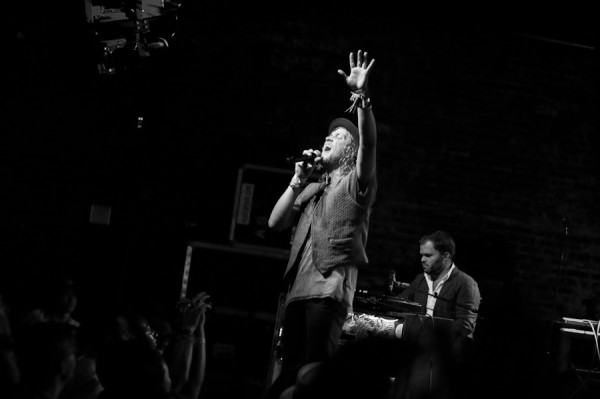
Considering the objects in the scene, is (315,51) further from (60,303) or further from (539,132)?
(60,303)

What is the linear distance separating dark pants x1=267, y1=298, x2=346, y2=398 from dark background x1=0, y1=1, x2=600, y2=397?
2999 millimetres

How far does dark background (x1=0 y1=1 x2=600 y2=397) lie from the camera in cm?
673

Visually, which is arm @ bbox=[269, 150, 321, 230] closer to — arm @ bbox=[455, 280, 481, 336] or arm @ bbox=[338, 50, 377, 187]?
arm @ bbox=[338, 50, 377, 187]

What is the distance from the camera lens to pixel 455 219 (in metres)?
6.95

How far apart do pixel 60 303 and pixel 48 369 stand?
8.12ft

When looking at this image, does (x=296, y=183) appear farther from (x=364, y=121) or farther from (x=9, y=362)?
(x=9, y=362)

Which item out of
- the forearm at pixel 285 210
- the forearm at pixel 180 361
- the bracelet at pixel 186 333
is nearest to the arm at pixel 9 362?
the forearm at pixel 180 361

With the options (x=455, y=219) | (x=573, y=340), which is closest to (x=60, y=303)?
(x=455, y=219)

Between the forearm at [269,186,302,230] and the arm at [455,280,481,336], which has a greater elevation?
the forearm at [269,186,302,230]


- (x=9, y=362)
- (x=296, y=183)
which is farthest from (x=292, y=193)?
(x=9, y=362)

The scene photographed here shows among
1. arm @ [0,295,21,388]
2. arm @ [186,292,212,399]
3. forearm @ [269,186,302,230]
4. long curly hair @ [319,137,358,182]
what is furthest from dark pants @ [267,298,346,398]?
arm @ [0,295,21,388]

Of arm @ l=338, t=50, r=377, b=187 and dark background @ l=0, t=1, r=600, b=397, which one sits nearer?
arm @ l=338, t=50, r=377, b=187

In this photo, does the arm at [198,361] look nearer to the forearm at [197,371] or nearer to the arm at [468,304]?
the forearm at [197,371]

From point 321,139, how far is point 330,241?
3266mm
